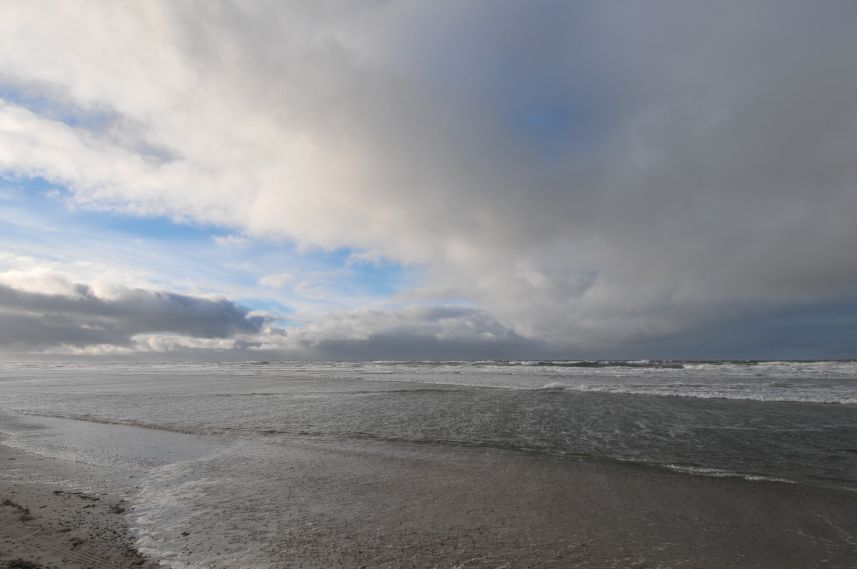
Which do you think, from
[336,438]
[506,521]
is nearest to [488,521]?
[506,521]

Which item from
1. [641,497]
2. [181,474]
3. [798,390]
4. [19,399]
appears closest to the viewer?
[641,497]

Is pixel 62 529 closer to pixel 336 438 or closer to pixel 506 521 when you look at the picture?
pixel 506 521

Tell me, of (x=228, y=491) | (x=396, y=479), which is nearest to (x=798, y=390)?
(x=396, y=479)

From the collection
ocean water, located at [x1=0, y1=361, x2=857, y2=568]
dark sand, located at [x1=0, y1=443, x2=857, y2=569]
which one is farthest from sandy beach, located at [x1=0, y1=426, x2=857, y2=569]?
ocean water, located at [x1=0, y1=361, x2=857, y2=568]

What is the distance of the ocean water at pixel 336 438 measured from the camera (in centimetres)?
679

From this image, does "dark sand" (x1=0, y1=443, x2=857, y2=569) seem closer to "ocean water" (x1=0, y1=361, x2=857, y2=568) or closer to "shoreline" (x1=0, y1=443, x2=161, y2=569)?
"shoreline" (x1=0, y1=443, x2=161, y2=569)

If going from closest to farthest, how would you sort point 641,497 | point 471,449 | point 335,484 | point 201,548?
point 201,548
point 641,497
point 335,484
point 471,449

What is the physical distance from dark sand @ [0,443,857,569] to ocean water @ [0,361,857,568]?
47 centimetres

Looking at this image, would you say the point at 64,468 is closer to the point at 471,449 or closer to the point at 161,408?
the point at 471,449

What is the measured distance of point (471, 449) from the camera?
37.6 ft

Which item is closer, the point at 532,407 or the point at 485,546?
the point at 485,546

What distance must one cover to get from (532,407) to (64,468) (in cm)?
1597

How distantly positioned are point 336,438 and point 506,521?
7548mm

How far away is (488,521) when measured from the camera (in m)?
6.43
